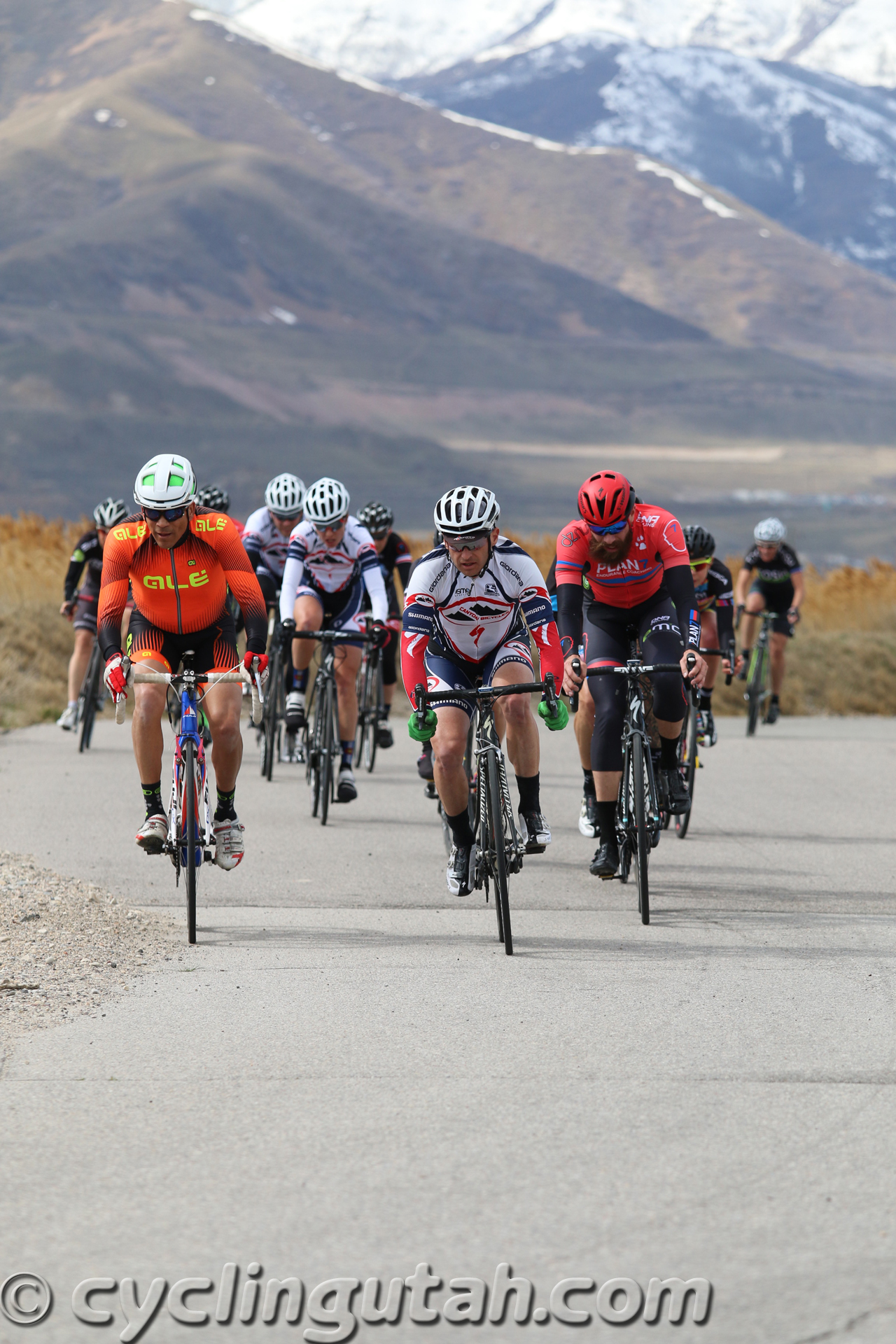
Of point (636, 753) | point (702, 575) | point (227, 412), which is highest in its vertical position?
point (227, 412)

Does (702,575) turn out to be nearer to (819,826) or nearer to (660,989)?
(819,826)

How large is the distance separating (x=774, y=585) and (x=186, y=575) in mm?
10303

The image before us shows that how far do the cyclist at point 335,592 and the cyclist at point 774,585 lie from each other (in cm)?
600

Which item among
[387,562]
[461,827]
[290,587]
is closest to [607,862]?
[461,827]

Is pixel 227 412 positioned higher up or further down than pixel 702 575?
higher up

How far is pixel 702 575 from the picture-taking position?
11.8 metres

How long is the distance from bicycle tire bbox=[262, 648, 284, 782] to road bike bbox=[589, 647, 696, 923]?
5.26 m

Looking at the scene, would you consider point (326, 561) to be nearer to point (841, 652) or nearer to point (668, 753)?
point (668, 753)

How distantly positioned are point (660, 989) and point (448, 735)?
1.58 meters

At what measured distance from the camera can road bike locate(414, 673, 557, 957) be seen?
295 inches

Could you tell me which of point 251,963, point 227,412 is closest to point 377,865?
point 251,963

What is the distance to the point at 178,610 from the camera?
27.2 ft

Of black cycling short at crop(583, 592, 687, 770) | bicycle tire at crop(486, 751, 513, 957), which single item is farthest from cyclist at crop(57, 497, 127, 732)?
bicycle tire at crop(486, 751, 513, 957)

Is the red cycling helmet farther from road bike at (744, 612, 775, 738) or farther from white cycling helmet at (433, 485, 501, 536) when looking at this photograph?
road bike at (744, 612, 775, 738)
